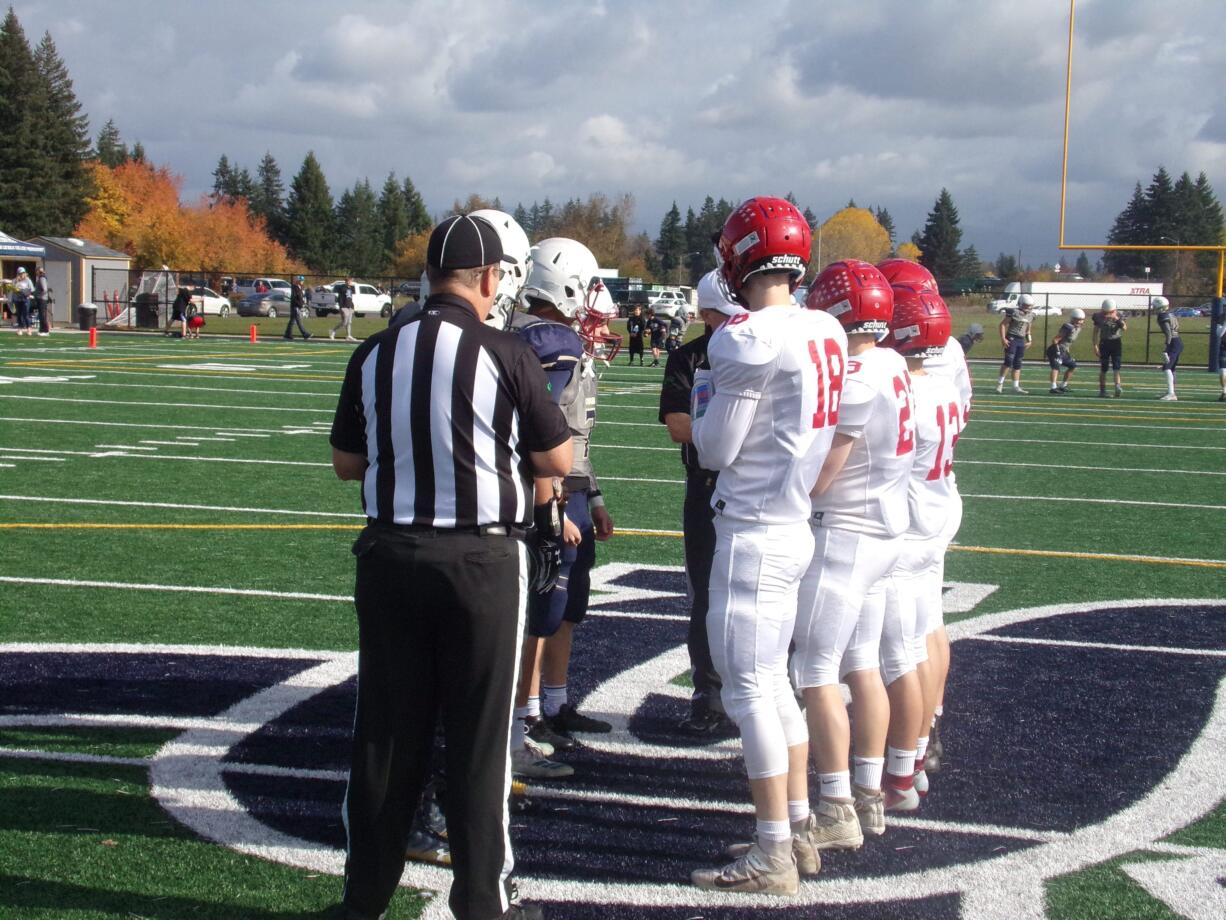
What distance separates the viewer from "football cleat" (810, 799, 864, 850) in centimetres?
412

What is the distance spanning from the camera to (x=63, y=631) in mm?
6488

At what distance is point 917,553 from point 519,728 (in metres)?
1.53

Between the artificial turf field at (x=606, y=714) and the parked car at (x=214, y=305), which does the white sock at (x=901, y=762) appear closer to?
the artificial turf field at (x=606, y=714)

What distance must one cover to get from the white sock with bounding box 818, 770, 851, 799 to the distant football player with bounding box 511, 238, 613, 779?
1.05 m

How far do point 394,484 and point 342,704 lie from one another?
2.40 m

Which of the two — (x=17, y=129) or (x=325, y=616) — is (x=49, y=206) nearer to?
(x=17, y=129)

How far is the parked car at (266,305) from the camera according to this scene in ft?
187

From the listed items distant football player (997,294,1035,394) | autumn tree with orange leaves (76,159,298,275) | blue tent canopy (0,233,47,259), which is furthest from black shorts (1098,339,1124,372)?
autumn tree with orange leaves (76,159,298,275)

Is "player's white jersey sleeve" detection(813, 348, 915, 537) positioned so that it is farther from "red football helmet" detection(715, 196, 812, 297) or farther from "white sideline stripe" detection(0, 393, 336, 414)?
"white sideline stripe" detection(0, 393, 336, 414)

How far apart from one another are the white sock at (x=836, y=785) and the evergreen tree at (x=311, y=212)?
3889 inches

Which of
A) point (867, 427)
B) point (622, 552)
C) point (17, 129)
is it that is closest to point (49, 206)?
point (17, 129)

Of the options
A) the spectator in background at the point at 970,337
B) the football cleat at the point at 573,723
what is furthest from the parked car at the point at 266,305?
the football cleat at the point at 573,723

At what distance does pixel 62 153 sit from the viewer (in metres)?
75.6

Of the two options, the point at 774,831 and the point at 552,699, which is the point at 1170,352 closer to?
the point at 552,699
